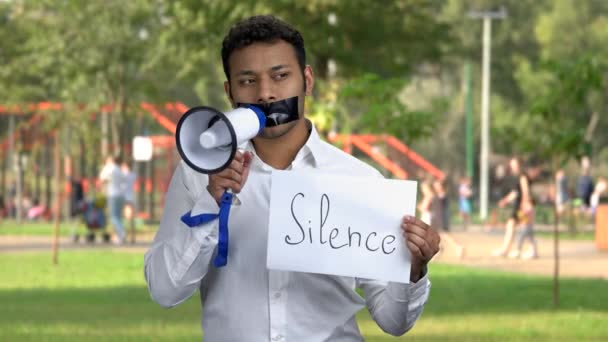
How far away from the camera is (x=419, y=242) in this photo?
496 cm

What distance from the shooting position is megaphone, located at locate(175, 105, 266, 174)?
179 inches

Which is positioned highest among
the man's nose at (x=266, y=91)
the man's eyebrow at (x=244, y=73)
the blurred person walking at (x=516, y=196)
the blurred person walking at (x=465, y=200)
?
the man's eyebrow at (x=244, y=73)

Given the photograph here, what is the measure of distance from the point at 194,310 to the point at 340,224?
1359 centimetres

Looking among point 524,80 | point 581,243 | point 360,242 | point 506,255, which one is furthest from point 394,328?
point 524,80

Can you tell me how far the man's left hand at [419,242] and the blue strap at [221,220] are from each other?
1.70ft

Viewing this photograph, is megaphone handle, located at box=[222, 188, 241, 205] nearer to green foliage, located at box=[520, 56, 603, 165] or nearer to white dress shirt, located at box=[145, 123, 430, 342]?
white dress shirt, located at box=[145, 123, 430, 342]

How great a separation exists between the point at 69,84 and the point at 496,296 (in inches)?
1374

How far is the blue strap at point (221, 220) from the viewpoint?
15.7 ft

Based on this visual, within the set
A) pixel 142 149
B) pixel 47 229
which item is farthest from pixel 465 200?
pixel 142 149

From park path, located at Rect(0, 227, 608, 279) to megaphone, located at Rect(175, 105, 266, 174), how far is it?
20.1 m

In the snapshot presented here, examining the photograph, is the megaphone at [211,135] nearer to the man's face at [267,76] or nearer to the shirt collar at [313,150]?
the man's face at [267,76]

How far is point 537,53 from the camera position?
108 meters

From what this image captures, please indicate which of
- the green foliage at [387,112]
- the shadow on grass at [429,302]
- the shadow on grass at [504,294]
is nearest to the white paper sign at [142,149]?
the green foliage at [387,112]

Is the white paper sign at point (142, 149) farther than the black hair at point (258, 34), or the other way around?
the white paper sign at point (142, 149)
